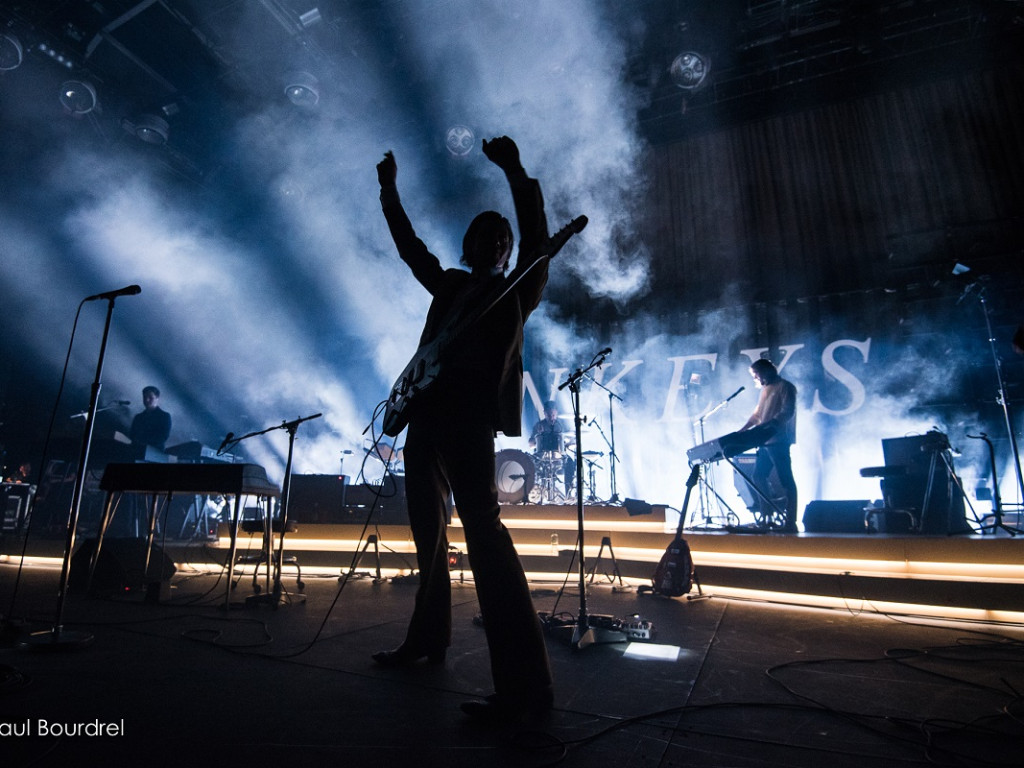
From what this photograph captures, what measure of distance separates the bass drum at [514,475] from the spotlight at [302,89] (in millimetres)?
6242

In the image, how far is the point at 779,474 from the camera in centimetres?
512

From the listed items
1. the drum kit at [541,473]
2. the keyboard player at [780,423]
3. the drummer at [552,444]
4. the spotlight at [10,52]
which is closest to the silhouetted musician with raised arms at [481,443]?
the keyboard player at [780,423]

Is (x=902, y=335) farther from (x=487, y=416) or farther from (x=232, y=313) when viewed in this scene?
(x=232, y=313)

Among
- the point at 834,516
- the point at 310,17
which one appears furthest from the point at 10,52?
the point at 834,516

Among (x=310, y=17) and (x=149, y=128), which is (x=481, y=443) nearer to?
(x=310, y=17)

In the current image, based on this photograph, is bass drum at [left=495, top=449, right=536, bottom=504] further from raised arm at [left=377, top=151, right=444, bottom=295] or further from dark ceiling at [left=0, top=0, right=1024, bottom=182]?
dark ceiling at [left=0, top=0, right=1024, bottom=182]

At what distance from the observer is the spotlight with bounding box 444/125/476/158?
913 centimetres

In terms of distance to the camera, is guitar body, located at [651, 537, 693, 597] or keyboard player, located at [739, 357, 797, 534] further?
keyboard player, located at [739, 357, 797, 534]

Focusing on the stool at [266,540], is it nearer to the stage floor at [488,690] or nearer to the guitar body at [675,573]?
the stage floor at [488,690]

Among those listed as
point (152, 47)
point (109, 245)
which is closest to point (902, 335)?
point (152, 47)

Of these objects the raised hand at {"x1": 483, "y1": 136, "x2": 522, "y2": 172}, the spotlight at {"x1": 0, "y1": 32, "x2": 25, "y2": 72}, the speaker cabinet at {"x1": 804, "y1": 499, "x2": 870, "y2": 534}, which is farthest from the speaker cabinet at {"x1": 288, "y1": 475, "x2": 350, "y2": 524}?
the spotlight at {"x1": 0, "y1": 32, "x2": 25, "y2": 72}

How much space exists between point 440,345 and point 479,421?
295 mm

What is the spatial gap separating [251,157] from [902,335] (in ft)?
36.3

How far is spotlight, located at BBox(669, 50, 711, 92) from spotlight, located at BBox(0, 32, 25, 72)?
9.04 metres
